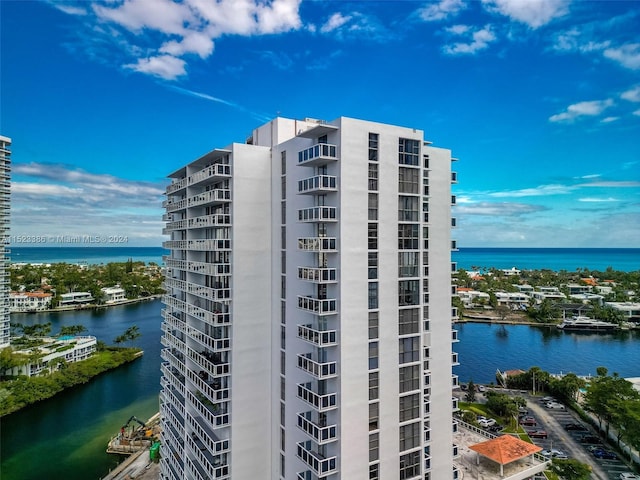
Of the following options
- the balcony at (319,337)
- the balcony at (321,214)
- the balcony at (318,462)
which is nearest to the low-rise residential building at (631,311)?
the balcony at (318,462)

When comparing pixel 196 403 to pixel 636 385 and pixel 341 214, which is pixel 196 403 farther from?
pixel 636 385

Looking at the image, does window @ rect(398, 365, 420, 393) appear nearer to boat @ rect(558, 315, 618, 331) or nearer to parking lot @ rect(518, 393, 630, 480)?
parking lot @ rect(518, 393, 630, 480)

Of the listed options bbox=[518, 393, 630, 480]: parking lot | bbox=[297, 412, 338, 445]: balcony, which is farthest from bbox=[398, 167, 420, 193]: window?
bbox=[518, 393, 630, 480]: parking lot

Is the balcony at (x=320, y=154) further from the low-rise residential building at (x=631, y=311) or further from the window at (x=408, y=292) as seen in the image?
the low-rise residential building at (x=631, y=311)

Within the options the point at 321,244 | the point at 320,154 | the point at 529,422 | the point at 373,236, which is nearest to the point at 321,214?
the point at 321,244

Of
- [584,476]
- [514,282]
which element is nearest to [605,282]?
[514,282]
